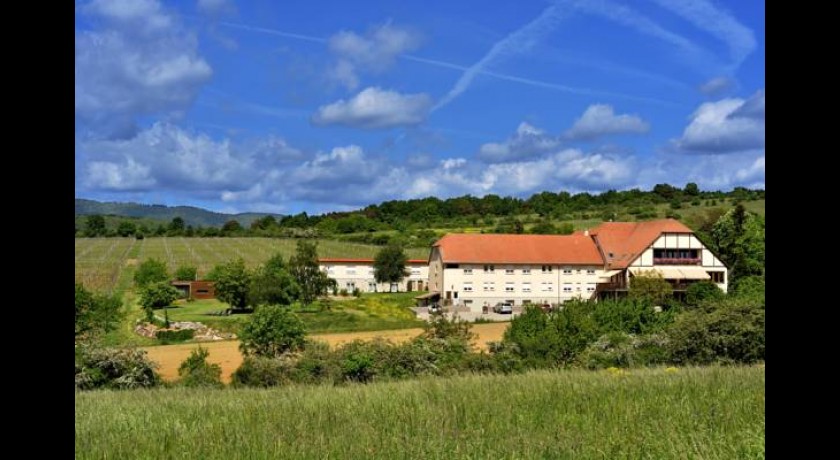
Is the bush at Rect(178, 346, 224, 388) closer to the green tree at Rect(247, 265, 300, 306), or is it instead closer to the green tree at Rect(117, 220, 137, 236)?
the green tree at Rect(247, 265, 300, 306)

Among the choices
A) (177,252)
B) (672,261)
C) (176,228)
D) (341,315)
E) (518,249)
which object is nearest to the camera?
(341,315)

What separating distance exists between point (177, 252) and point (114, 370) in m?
95.9

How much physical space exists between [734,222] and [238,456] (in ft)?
251

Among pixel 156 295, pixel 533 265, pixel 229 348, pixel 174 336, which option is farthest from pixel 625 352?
pixel 533 265

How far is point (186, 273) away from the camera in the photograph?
92.3 meters

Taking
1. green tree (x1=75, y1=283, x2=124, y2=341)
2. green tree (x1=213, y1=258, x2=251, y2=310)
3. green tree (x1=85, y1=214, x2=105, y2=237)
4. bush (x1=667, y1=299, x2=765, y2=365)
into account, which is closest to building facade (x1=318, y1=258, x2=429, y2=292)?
green tree (x1=213, y1=258, x2=251, y2=310)

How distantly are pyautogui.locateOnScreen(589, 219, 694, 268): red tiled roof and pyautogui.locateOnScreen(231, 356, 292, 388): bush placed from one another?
53763 mm

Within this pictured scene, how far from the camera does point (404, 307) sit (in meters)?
69.9

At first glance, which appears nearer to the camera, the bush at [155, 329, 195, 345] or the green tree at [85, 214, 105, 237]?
the bush at [155, 329, 195, 345]

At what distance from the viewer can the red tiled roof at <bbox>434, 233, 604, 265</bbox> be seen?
3049 inches

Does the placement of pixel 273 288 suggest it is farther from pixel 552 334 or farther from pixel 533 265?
pixel 552 334

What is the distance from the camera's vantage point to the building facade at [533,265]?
7625 cm

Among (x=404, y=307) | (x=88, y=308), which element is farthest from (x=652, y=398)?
(x=404, y=307)
